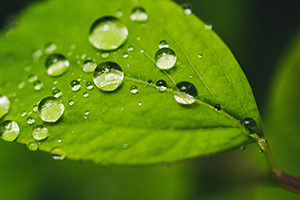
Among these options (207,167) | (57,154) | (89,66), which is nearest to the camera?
(57,154)

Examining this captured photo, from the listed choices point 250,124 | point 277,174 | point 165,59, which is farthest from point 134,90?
point 277,174

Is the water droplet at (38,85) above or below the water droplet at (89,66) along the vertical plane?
below

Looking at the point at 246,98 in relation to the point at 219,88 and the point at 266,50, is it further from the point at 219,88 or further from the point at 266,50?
the point at 266,50

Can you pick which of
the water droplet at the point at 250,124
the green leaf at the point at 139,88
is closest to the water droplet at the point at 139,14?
the green leaf at the point at 139,88

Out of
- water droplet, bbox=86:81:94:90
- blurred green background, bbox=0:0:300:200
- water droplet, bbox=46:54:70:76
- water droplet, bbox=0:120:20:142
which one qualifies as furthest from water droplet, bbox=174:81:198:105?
blurred green background, bbox=0:0:300:200

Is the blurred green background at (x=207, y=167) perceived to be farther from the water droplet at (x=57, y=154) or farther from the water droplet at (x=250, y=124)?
the water droplet at (x=57, y=154)

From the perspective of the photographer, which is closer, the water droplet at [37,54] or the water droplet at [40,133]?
the water droplet at [40,133]

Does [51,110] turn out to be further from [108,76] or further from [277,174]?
[277,174]
